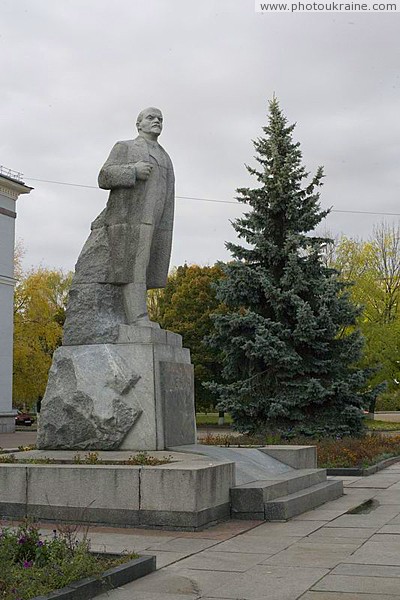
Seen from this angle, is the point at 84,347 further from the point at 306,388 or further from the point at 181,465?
the point at 306,388

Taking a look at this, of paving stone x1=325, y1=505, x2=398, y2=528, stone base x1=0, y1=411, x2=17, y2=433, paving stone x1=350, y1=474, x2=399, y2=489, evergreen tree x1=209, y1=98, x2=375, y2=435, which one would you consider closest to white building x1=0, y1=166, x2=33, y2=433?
stone base x1=0, y1=411, x2=17, y2=433

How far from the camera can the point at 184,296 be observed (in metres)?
46.9

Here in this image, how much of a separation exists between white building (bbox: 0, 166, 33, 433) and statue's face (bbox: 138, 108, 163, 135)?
1132 inches

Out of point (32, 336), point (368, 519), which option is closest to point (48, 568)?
point (368, 519)

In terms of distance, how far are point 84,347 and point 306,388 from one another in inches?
467

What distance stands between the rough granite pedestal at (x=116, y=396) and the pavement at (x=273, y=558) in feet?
6.45

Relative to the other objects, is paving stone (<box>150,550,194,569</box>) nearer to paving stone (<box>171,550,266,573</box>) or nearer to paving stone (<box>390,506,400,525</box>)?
paving stone (<box>171,550,266,573</box>)

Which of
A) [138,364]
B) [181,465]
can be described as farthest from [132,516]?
[138,364]

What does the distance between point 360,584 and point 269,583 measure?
0.67m

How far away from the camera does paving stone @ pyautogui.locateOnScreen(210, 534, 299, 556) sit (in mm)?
Answer: 7410

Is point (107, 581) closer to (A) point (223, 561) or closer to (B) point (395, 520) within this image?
(A) point (223, 561)

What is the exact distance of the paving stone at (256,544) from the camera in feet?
24.3

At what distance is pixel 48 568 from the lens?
555 centimetres

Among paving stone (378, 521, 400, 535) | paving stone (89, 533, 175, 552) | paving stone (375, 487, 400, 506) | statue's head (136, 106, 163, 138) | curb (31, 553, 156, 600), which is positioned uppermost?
statue's head (136, 106, 163, 138)
